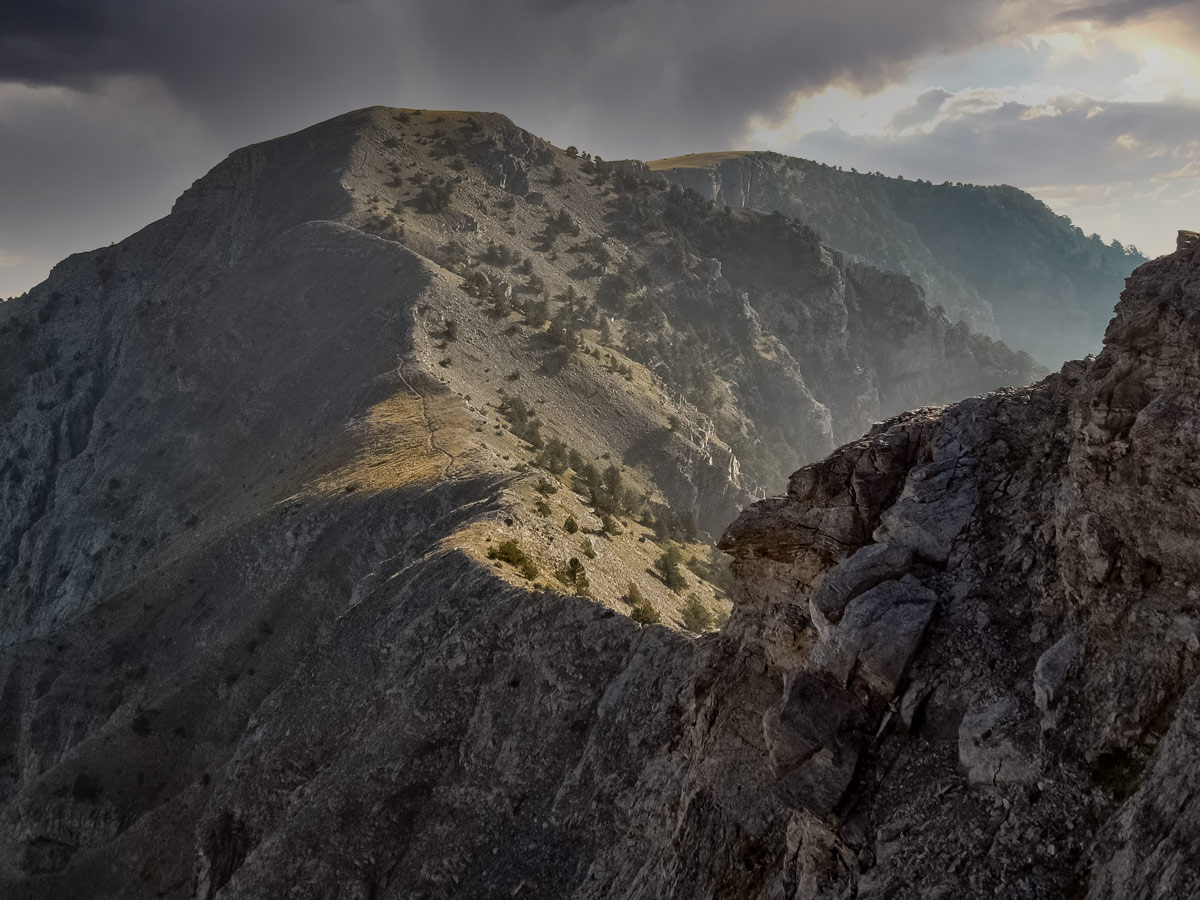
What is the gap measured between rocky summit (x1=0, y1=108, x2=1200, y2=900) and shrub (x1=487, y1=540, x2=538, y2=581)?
0.44 metres

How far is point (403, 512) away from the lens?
50.4 metres

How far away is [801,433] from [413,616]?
11471 centimetres

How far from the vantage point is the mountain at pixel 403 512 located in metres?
27.2

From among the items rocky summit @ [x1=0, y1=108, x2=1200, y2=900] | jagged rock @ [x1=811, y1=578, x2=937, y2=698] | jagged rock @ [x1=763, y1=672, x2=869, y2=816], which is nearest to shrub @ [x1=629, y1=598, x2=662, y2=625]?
rocky summit @ [x1=0, y1=108, x2=1200, y2=900]

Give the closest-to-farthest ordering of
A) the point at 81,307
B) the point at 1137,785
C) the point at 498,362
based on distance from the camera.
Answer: the point at 1137,785
the point at 498,362
the point at 81,307

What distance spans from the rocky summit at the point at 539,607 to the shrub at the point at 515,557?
44 centimetres

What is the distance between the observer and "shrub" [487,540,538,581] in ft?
116

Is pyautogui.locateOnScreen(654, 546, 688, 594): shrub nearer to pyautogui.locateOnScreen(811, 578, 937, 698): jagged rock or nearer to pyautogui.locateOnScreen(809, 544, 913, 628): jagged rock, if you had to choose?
pyautogui.locateOnScreen(809, 544, 913, 628): jagged rock

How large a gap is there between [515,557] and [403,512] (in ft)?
55.1

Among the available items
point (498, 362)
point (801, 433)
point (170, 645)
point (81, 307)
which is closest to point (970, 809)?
point (170, 645)

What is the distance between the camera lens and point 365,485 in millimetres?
55656

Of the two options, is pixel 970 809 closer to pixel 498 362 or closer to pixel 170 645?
pixel 170 645

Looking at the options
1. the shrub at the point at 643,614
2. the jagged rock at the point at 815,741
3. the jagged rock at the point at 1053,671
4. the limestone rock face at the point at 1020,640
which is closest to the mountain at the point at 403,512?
the shrub at the point at 643,614

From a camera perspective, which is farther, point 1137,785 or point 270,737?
point 270,737
